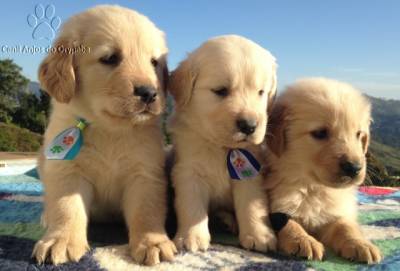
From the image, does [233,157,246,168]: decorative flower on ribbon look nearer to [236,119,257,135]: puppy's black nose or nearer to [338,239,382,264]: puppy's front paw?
[236,119,257,135]: puppy's black nose

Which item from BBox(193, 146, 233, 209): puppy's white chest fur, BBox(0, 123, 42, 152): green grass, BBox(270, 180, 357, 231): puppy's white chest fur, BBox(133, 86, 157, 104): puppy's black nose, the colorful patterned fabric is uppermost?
BBox(133, 86, 157, 104): puppy's black nose

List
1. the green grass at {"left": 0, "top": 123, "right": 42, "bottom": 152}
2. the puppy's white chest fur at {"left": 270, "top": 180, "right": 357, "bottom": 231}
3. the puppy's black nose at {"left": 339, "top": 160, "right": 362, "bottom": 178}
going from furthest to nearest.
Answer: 1. the green grass at {"left": 0, "top": 123, "right": 42, "bottom": 152}
2. the puppy's white chest fur at {"left": 270, "top": 180, "right": 357, "bottom": 231}
3. the puppy's black nose at {"left": 339, "top": 160, "right": 362, "bottom": 178}

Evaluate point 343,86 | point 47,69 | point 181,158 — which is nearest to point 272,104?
point 343,86

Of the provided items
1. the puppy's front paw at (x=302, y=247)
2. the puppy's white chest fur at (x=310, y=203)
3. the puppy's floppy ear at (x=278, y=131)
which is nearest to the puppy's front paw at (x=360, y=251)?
the puppy's front paw at (x=302, y=247)

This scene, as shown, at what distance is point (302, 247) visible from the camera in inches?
118

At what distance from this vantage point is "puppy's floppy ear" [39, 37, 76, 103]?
317 cm

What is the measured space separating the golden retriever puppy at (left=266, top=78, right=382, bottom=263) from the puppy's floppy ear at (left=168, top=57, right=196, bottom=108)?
2.33 ft

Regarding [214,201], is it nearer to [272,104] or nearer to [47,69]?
[272,104]

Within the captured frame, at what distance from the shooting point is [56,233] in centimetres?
282

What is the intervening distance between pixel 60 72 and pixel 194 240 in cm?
150

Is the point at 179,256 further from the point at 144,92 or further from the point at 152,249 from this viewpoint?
the point at 144,92

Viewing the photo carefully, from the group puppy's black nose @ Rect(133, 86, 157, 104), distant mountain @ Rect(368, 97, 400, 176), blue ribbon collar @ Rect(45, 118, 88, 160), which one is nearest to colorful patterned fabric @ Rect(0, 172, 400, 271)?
blue ribbon collar @ Rect(45, 118, 88, 160)

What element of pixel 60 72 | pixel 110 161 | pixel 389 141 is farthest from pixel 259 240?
pixel 389 141

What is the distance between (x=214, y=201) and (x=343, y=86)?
1377mm
